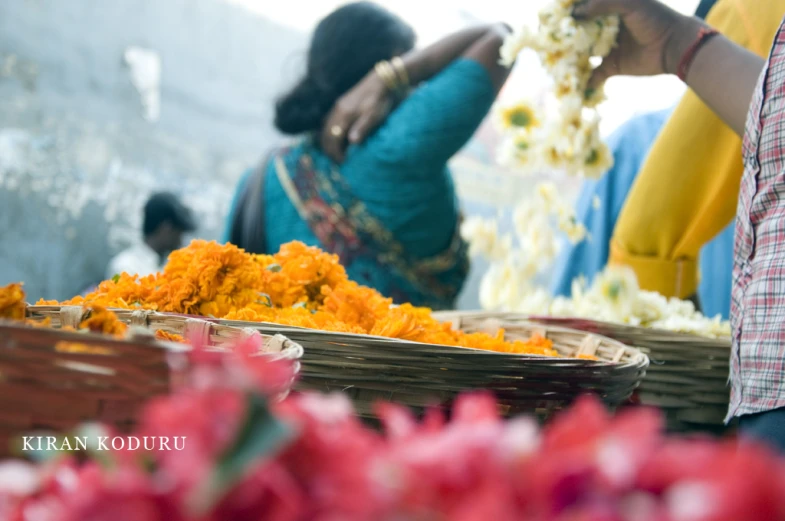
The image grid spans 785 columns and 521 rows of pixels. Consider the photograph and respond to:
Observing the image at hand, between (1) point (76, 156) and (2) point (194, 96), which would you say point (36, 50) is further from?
(2) point (194, 96)

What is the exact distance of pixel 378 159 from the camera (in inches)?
61.0

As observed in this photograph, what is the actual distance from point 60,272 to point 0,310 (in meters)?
2.04

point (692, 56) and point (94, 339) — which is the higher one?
point (692, 56)

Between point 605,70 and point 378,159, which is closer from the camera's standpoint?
point 605,70

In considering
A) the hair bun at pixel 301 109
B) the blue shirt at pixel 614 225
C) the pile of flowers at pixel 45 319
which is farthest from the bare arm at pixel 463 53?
the pile of flowers at pixel 45 319

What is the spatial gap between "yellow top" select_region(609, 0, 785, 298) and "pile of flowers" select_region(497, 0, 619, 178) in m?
0.14

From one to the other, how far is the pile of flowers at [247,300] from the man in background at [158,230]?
169 centimetres

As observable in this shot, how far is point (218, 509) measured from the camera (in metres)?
0.21

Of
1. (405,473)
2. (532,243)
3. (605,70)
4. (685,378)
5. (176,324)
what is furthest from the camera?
(532,243)

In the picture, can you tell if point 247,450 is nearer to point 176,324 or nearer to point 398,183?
point 176,324

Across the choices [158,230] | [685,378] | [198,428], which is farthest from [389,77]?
[198,428]

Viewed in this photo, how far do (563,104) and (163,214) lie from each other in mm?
1662

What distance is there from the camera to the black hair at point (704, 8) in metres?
1.10

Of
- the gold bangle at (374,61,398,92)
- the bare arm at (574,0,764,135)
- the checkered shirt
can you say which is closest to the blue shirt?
the gold bangle at (374,61,398,92)
